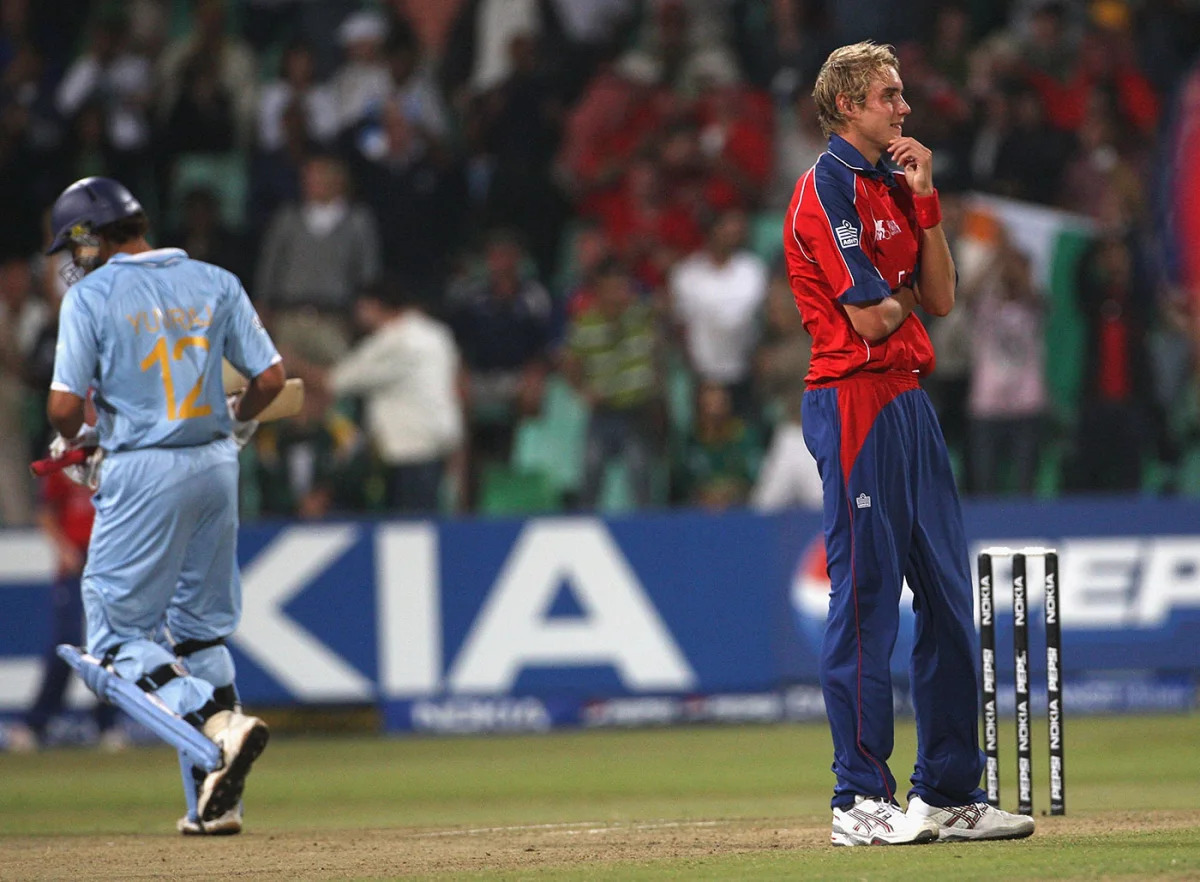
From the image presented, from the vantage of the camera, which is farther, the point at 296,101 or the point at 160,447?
the point at 296,101

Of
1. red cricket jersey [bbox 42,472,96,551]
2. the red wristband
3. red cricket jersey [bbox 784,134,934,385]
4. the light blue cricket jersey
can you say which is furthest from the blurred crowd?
the red wristband

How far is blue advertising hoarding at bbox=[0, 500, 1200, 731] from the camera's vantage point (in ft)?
44.0

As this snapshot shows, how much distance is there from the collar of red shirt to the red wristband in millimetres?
167

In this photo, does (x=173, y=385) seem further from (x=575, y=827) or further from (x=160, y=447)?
→ (x=575, y=827)

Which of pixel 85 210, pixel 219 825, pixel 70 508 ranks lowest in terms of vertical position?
pixel 219 825

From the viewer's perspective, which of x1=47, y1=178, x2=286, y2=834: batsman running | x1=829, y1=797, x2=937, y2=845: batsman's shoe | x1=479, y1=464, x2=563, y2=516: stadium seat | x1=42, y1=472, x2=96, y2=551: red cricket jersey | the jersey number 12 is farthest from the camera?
x1=479, y1=464, x2=563, y2=516: stadium seat

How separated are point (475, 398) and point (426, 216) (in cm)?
173

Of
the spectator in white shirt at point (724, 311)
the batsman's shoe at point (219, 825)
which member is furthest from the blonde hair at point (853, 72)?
the spectator in white shirt at point (724, 311)

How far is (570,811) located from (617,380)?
6194 millimetres

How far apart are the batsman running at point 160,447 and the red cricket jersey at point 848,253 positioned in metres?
2.50

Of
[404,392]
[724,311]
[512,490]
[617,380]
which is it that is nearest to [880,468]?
[617,380]

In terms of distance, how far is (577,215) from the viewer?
16.5 m

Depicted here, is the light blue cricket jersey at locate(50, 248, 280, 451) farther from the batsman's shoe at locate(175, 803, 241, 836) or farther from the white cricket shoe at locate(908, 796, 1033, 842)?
the white cricket shoe at locate(908, 796, 1033, 842)

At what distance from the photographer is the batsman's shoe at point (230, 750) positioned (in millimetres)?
7133
